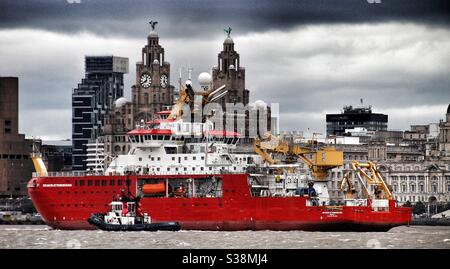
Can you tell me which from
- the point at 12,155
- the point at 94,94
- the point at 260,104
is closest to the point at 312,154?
the point at 260,104

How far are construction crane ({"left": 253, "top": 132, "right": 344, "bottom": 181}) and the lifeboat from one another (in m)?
6.84

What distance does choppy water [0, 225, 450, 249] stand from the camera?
76625 mm

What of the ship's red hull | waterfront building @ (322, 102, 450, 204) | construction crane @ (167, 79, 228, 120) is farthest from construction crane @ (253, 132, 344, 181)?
waterfront building @ (322, 102, 450, 204)

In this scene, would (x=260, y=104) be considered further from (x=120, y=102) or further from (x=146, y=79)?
(x=120, y=102)

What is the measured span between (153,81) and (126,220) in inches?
2687

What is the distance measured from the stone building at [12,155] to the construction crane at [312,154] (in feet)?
180

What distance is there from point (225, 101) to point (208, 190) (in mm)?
62952

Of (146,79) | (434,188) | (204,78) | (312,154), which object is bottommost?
(434,188)

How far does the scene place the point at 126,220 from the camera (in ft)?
292

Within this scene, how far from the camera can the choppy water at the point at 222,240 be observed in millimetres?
76625
